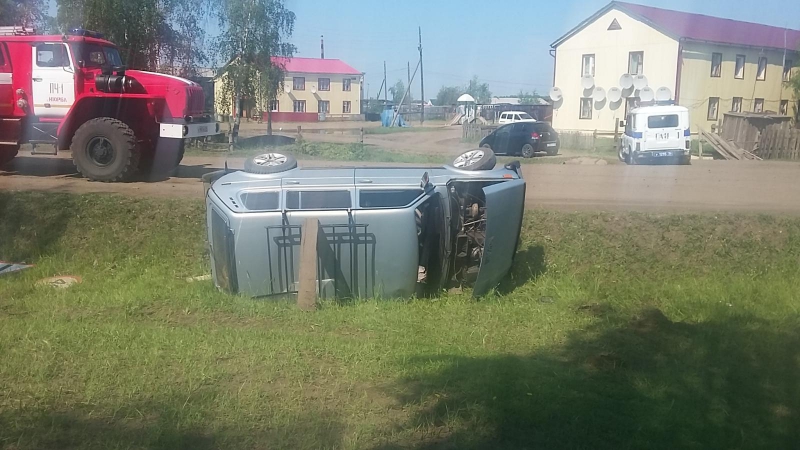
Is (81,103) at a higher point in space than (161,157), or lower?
higher

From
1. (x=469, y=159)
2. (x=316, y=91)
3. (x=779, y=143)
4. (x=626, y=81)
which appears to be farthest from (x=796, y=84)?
(x=316, y=91)

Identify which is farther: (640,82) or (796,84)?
(640,82)

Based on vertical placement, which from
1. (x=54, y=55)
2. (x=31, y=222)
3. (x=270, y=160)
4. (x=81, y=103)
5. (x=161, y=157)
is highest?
(x=54, y=55)

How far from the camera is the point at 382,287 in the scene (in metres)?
7.41

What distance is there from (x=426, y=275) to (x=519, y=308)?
106 centimetres

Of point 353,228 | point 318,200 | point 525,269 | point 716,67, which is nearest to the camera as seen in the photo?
point 353,228

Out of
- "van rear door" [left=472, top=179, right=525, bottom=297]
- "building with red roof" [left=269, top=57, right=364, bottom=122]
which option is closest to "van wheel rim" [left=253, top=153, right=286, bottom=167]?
"van rear door" [left=472, top=179, right=525, bottom=297]

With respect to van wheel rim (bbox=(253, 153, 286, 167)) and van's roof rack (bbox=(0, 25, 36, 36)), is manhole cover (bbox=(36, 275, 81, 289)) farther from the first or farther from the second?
van's roof rack (bbox=(0, 25, 36, 36))

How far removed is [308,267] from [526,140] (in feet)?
56.3

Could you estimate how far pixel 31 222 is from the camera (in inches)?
412

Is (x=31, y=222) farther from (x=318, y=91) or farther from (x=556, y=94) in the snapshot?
(x=318, y=91)

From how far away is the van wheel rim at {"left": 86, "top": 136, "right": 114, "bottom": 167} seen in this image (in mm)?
12703

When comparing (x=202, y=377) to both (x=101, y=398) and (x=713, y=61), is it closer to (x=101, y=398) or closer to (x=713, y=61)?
(x=101, y=398)

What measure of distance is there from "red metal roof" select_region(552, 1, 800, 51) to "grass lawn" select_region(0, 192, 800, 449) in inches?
197
